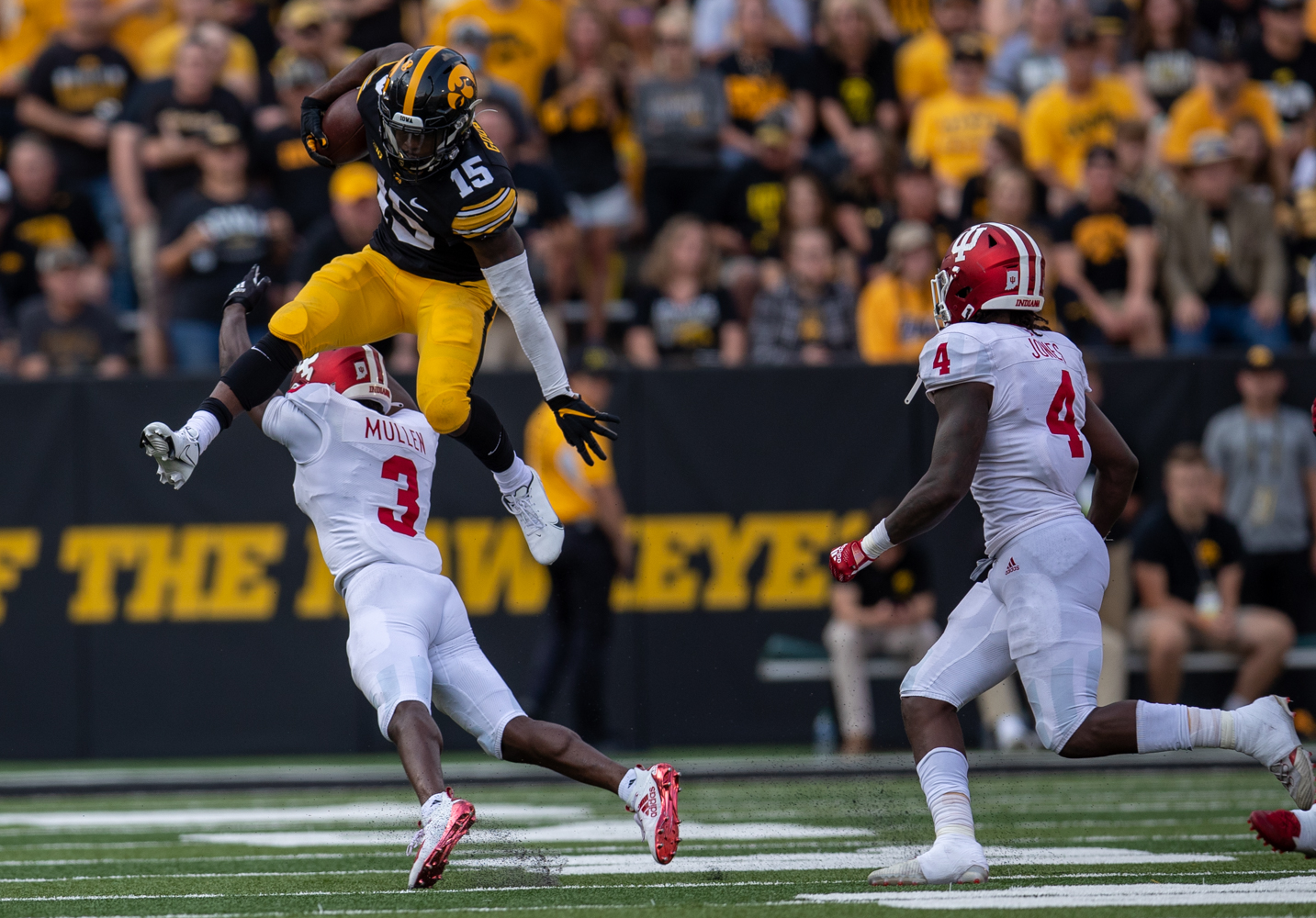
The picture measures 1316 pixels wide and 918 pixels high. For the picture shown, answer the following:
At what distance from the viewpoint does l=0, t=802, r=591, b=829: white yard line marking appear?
7.87 m

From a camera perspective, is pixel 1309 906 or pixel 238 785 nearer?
pixel 1309 906

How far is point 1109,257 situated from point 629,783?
282 inches

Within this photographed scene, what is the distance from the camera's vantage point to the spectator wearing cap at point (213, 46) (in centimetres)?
1219

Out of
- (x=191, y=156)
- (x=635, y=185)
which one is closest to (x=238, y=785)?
(x=191, y=156)

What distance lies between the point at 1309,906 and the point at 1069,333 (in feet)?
22.5

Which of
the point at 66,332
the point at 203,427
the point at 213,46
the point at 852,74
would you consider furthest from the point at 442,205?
the point at 852,74

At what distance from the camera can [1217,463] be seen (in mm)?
11047

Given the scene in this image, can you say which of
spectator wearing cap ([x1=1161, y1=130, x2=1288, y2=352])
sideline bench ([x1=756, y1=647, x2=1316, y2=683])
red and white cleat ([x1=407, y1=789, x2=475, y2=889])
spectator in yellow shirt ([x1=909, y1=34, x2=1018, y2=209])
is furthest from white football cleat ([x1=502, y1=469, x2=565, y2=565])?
spectator in yellow shirt ([x1=909, y1=34, x2=1018, y2=209])

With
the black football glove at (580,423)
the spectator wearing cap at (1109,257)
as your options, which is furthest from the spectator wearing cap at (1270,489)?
the black football glove at (580,423)

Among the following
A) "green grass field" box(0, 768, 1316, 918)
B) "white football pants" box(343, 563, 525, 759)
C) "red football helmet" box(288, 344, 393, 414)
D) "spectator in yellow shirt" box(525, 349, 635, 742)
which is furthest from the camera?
"spectator in yellow shirt" box(525, 349, 635, 742)

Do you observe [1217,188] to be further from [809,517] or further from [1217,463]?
[809,517]

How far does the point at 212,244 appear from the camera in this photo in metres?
11.3

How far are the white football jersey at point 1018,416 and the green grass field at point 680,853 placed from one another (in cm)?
117

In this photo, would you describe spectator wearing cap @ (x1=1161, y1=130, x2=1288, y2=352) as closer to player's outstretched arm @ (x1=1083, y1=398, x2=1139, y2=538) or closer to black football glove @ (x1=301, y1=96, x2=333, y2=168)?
player's outstretched arm @ (x1=1083, y1=398, x2=1139, y2=538)
